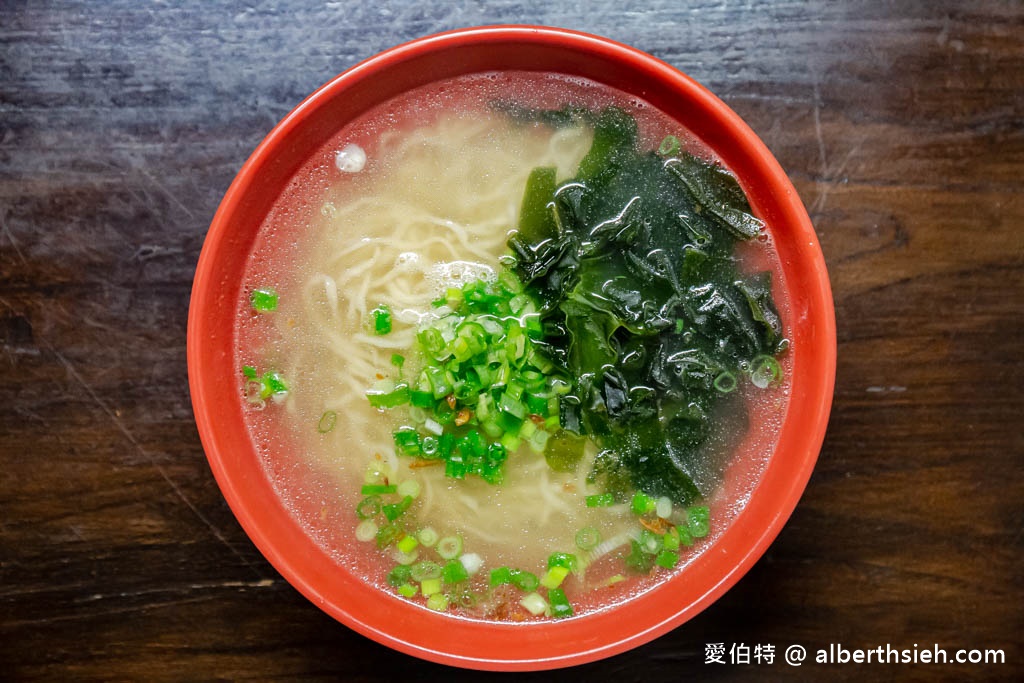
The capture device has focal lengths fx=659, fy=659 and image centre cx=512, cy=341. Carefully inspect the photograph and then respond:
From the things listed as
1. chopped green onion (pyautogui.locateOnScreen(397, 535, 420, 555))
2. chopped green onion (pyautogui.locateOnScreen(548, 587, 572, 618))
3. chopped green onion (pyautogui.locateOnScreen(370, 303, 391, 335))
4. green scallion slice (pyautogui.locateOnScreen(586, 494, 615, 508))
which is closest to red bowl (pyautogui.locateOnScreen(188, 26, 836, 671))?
chopped green onion (pyautogui.locateOnScreen(548, 587, 572, 618))

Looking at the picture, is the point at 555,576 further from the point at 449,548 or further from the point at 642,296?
the point at 642,296

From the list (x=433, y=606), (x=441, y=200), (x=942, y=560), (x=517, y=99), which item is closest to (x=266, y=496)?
(x=433, y=606)

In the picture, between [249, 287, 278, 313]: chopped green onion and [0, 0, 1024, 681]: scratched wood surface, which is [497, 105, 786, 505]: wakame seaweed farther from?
[249, 287, 278, 313]: chopped green onion

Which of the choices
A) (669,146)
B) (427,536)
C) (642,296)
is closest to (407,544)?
(427,536)

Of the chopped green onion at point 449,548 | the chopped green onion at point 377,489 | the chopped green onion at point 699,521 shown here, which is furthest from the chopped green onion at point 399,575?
the chopped green onion at point 699,521

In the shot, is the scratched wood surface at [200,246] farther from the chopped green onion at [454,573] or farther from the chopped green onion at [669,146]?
the chopped green onion at [454,573]
